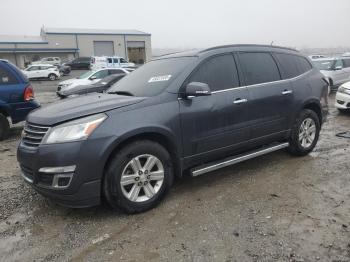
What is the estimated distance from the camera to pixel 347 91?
9.97 metres

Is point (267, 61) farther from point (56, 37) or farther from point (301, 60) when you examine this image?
point (56, 37)

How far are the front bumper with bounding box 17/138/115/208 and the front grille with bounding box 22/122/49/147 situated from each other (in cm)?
9

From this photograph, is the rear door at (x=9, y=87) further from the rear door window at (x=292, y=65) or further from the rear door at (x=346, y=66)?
the rear door at (x=346, y=66)

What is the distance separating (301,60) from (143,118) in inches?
132

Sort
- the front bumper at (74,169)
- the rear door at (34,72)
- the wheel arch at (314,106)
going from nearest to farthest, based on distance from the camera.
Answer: the front bumper at (74,169), the wheel arch at (314,106), the rear door at (34,72)

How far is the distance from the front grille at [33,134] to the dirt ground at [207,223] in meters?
0.84

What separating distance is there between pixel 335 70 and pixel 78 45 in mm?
51765

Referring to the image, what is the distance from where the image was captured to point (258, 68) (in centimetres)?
512

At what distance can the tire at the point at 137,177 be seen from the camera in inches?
145

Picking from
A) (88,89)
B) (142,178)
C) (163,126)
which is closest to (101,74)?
(88,89)

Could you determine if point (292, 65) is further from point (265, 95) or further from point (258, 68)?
point (265, 95)

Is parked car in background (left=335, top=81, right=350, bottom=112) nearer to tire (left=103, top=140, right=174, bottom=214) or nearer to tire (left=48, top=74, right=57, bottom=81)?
tire (left=103, top=140, right=174, bottom=214)

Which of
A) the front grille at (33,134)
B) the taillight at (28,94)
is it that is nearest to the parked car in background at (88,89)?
the taillight at (28,94)

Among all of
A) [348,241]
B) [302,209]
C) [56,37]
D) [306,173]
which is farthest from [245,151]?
[56,37]
